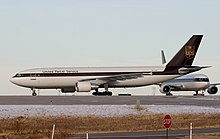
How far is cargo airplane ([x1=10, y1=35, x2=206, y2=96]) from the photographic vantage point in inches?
2975

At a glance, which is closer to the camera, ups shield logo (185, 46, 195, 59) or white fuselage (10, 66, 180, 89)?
white fuselage (10, 66, 180, 89)

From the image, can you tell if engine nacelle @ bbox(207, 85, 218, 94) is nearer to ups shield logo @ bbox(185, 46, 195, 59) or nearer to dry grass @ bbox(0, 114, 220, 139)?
ups shield logo @ bbox(185, 46, 195, 59)

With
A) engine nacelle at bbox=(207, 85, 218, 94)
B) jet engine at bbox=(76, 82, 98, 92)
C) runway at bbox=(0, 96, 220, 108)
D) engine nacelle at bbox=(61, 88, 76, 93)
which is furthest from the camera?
engine nacelle at bbox=(207, 85, 218, 94)

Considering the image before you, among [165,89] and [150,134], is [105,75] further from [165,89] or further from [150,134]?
[150,134]

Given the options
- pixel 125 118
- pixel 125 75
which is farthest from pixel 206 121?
pixel 125 75

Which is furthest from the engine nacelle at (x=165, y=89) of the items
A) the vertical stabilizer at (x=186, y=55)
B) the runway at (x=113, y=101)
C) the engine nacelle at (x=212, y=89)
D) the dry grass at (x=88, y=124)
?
the dry grass at (x=88, y=124)

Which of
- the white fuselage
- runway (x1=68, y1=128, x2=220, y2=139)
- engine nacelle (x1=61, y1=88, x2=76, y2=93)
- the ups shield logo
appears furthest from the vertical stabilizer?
runway (x1=68, y1=128, x2=220, y2=139)

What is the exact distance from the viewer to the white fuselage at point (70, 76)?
75.6 m

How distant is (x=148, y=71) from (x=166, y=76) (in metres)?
2.53

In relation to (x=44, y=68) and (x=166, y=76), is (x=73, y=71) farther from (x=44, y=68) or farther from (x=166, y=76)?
(x=166, y=76)

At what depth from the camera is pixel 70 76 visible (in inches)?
2982

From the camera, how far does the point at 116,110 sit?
40.2 metres

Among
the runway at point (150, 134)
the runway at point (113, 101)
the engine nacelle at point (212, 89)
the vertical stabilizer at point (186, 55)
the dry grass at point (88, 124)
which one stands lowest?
the runway at point (150, 134)

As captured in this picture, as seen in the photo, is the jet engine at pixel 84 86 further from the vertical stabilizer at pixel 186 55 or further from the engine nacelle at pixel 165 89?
the engine nacelle at pixel 165 89
